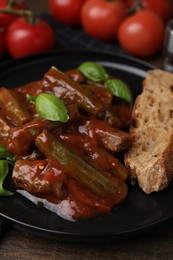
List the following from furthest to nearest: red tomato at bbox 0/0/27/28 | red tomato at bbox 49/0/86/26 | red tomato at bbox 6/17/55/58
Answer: red tomato at bbox 49/0/86/26 → red tomato at bbox 0/0/27/28 → red tomato at bbox 6/17/55/58

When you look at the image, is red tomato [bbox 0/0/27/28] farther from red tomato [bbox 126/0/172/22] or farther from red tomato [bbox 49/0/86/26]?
red tomato [bbox 126/0/172/22]

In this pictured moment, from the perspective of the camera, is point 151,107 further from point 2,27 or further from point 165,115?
point 2,27

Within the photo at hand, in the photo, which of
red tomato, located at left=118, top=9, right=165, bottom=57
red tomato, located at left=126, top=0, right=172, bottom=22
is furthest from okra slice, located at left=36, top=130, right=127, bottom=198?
red tomato, located at left=126, top=0, right=172, bottom=22

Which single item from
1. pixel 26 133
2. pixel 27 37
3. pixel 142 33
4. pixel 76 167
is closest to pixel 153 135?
pixel 76 167

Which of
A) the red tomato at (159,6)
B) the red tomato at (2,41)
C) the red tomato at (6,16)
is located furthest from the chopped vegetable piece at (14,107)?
the red tomato at (159,6)

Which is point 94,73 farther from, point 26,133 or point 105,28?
point 105,28
